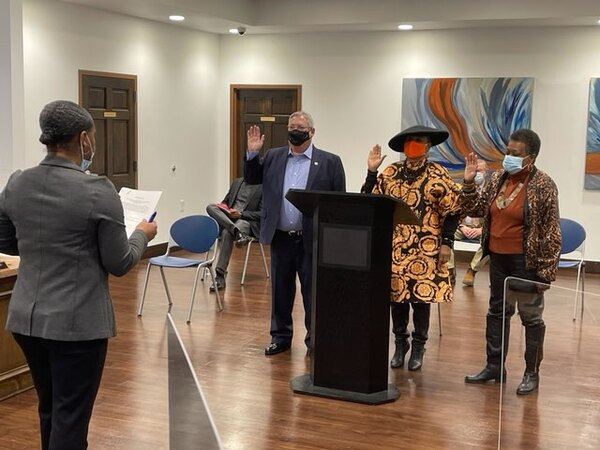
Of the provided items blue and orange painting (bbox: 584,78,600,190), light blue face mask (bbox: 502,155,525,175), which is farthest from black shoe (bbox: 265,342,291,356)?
blue and orange painting (bbox: 584,78,600,190)

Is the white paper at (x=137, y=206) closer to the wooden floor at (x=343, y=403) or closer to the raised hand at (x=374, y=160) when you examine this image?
the wooden floor at (x=343, y=403)

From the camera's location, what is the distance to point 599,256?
9242 millimetres

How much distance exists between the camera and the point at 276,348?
552cm

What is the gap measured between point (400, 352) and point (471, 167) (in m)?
1.40

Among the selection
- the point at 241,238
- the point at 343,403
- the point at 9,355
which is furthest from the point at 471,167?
the point at 241,238

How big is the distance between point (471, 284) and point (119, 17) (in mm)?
4713

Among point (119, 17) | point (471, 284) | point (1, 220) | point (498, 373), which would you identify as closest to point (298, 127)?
point (498, 373)

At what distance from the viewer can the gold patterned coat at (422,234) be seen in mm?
4844

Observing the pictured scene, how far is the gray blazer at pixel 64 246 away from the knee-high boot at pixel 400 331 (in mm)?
2861

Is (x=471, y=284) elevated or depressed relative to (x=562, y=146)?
depressed

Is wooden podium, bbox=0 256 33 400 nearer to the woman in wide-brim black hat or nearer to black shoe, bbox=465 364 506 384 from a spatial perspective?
the woman in wide-brim black hat

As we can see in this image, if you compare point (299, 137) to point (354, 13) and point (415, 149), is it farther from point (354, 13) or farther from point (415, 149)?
point (354, 13)

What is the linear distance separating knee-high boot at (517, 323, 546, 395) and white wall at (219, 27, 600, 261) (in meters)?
5.73

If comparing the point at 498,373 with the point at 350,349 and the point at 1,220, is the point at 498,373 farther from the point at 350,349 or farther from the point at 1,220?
the point at 1,220
